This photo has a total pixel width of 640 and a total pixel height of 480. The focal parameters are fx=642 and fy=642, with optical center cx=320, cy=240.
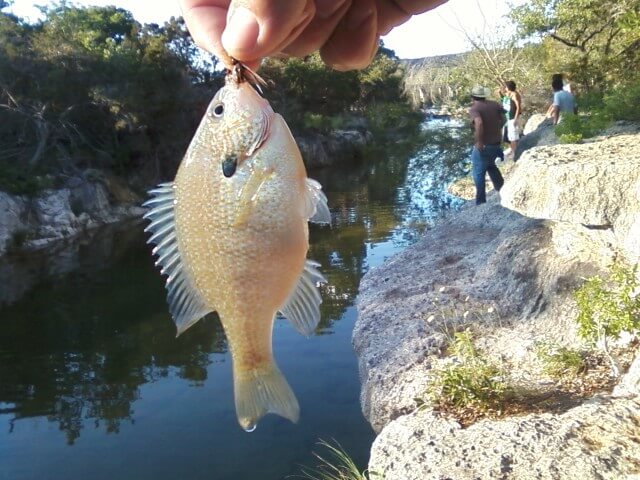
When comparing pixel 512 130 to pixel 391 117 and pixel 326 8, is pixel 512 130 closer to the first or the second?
pixel 326 8

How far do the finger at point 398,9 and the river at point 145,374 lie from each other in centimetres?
566

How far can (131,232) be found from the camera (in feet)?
66.6

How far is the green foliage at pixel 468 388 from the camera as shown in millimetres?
5773

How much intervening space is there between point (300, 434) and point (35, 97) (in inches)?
710

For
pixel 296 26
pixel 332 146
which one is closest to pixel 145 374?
pixel 296 26

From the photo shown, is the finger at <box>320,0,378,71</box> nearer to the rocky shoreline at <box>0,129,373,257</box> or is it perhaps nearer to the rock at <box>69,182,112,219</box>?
the rocky shoreline at <box>0,129,373,257</box>

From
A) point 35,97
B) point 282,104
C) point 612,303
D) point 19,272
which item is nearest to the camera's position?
point 612,303

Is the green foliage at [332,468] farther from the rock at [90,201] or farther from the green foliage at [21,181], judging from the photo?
the rock at [90,201]

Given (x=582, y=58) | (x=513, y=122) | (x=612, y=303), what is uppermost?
(x=582, y=58)

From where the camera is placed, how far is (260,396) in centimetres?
180

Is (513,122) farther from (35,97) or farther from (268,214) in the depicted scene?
(35,97)

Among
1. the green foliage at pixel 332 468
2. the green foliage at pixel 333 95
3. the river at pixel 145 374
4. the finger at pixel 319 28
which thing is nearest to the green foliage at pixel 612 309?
the green foliage at pixel 332 468

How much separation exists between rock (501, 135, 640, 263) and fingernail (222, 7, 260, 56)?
541cm

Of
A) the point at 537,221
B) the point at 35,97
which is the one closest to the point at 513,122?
the point at 537,221
